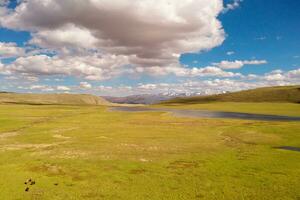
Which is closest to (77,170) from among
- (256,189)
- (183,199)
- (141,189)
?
(141,189)

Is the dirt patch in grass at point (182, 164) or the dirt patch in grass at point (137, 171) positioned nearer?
the dirt patch in grass at point (137, 171)

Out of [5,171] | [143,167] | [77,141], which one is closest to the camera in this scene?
[5,171]

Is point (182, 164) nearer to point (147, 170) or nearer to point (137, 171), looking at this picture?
point (147, 170)

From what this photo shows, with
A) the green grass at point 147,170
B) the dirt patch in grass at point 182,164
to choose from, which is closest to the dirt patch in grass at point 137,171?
the green grass at point 147,170

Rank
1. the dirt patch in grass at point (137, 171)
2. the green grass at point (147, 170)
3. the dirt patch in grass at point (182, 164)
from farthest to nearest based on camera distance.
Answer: the dirt patch in grass at point (182, 164) → the dirt patch in grass at point (137, 171) → the green grass at point (147, 170)

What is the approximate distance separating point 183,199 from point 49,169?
626 inches

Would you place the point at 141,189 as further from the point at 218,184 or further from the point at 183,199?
the point at 218,184

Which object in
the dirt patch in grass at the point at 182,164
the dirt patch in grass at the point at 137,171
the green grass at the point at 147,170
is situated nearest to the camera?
the green grass at the point at 147,170

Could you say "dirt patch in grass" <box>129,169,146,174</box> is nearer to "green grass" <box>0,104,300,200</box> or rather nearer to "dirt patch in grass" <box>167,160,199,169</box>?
"green grass" <box>0,104,300,200</box>

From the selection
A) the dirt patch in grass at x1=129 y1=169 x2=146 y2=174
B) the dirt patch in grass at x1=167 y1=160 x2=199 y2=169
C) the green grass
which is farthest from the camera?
the dirt patch in grass at x1=167 y1=160 x2=199 y2=169

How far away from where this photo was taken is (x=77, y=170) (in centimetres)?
2880

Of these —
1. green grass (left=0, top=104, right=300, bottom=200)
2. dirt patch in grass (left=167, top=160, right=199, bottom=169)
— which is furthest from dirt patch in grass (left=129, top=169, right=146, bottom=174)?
dirt patch in grass (left=167, top=160, right=199, bottom=169)

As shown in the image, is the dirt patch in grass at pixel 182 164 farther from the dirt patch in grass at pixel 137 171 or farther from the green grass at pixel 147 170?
the dirt patch in grass at pixel 137 171

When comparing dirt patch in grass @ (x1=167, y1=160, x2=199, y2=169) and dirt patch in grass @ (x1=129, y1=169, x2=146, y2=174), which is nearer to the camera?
dirt patch in grass @ (x1=129, y1=169, x2=146, y2=174)
